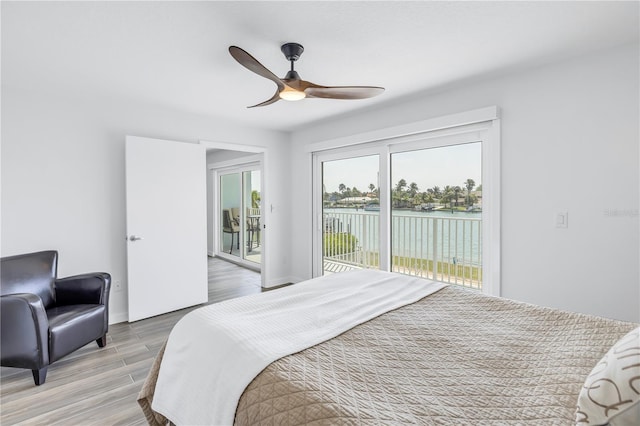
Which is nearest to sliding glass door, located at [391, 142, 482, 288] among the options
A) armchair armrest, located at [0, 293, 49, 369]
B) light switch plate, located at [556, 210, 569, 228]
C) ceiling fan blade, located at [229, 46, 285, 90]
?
light switch plate, located at [556, 210, 569, 228]

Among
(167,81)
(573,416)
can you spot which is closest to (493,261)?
(573,416)

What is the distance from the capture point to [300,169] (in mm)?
4859

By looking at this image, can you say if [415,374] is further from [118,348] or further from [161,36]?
[118,348]

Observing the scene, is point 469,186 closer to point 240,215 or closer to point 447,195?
point 447,195

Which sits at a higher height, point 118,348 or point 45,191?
point 45,191

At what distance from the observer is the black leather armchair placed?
2223mm

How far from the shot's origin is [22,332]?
2227mm

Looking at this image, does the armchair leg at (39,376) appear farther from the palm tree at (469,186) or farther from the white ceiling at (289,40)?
the palm tree at (469,186)

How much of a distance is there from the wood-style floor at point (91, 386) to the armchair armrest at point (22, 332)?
193 millimetres

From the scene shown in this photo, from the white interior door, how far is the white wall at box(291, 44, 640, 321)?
122 inches

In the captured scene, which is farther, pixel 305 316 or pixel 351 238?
pixel 351 238

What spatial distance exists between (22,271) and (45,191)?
84cm

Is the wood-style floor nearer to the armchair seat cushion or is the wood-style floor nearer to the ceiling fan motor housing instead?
the armchair seat cushion

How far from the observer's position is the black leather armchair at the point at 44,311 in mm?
2223
